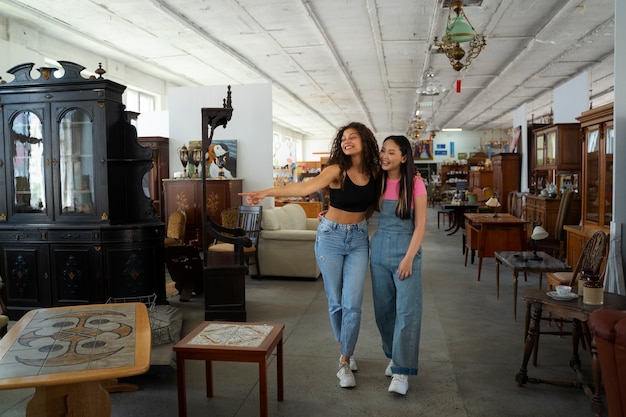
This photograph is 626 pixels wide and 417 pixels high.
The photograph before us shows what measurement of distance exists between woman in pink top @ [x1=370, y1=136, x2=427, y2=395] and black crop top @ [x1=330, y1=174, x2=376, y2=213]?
0.09m

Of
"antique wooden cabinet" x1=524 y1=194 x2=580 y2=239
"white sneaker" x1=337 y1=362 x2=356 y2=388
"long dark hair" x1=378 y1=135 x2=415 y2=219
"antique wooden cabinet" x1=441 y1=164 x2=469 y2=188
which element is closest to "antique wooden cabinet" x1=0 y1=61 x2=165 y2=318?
"white sneaker" x1=337 y1=362 x2=356 y2=388

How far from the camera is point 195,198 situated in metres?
9.38

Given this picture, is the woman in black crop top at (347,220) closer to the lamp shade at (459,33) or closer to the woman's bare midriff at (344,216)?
the woman's bare midriff at (344,216)

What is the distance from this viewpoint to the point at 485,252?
7.16 metres

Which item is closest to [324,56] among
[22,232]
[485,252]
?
[485,252]

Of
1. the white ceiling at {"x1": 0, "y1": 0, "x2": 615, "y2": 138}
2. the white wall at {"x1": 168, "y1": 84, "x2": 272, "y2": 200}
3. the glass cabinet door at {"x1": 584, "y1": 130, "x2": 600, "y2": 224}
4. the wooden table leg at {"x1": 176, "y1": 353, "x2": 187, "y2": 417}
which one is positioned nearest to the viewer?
the wooden table leg at {"x1": 176, "y1": 353, "x2": 187, "y2": 417}

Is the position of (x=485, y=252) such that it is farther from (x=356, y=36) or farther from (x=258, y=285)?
(x=356, y=36)

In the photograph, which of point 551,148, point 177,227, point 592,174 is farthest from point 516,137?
point 177,227

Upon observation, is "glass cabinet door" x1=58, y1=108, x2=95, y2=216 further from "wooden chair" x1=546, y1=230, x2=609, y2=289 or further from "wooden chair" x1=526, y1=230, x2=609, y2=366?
"wooden chair" x1=546, y1=230, x2=609, y2=289

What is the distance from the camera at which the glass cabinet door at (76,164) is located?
5324 mm

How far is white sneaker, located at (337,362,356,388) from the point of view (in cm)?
351

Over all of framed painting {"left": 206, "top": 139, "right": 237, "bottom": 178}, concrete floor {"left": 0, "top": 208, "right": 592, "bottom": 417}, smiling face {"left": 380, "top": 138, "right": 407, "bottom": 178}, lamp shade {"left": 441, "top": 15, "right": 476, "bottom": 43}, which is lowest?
concrete floor {"left": 0, "top": 208, "right": 592, "bottom": 417}

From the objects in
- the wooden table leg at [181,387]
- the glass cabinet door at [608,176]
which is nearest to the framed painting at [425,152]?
the glass cabinet door at [608,176]

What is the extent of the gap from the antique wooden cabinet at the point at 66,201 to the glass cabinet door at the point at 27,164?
0.01 meters
